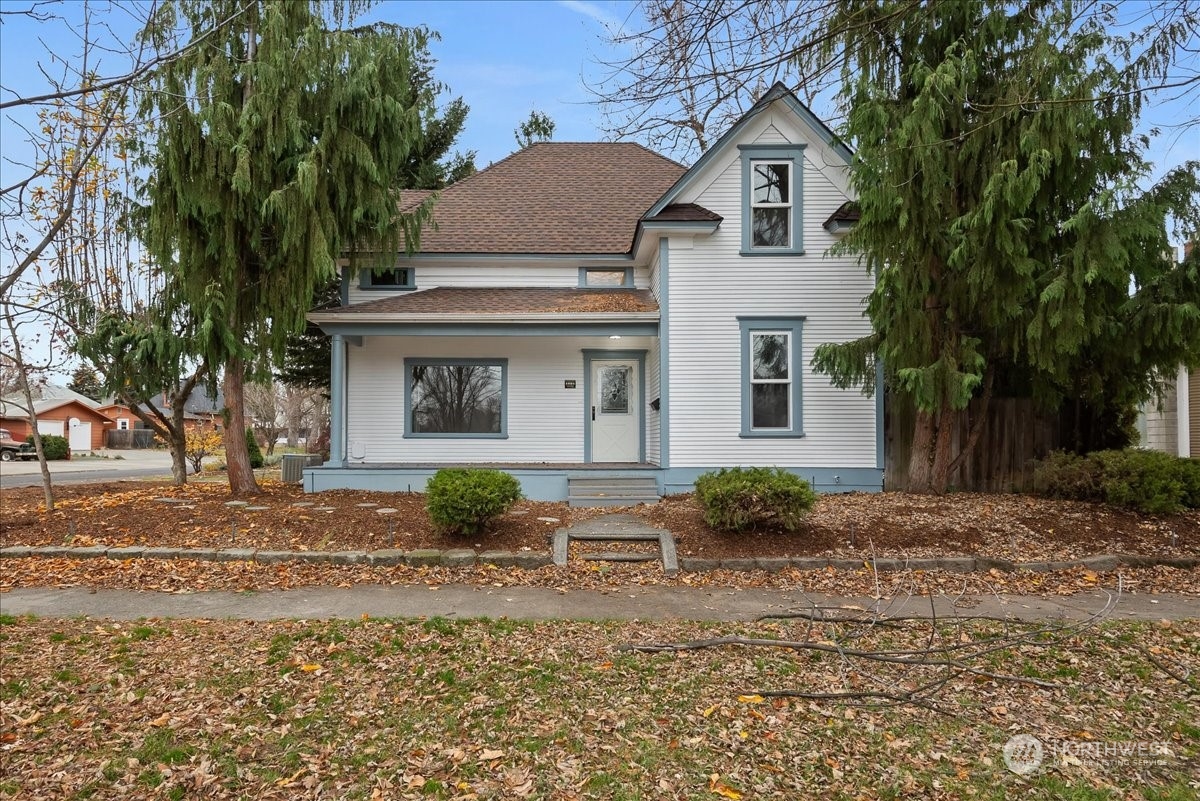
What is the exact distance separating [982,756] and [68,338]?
12.6 meters

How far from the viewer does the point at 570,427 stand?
1304 centimetres

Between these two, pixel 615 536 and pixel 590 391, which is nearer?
pixel 615 536

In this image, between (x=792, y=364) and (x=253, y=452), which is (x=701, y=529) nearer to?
(x=792, y=364)

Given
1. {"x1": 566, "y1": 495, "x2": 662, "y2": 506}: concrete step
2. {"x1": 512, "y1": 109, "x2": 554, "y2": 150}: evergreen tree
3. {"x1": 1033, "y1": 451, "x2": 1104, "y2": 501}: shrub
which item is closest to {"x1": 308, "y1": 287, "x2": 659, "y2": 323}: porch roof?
{"x1": 566, "y1": 495, "x2": 662, "y2": 506}: concrete step

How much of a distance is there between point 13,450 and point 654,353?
3591cm

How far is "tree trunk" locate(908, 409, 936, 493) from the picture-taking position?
1055 cm

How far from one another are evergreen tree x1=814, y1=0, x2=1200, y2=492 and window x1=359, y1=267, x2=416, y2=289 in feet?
27.3

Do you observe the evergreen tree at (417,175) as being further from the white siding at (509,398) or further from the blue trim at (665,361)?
the blue trim at (665,361)

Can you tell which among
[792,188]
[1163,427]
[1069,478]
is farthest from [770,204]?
[1163,427]

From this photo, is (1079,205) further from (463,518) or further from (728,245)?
(463,518)

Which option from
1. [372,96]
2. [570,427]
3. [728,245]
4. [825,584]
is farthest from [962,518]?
[372,96]

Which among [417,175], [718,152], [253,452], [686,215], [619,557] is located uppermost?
[417,175]

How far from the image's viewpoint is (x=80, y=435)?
147 feet

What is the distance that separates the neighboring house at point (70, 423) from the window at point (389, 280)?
38175 mm
